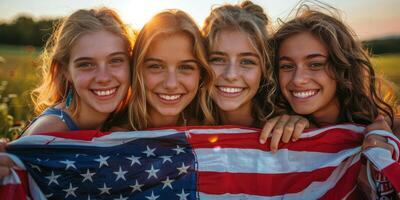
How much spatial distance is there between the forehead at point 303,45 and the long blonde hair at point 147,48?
83cm

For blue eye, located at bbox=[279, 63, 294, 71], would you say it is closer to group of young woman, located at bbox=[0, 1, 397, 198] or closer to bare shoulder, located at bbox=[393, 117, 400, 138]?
group of young woman, located at bbox=[0, 1, 397, 198]

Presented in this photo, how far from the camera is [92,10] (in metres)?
4.60

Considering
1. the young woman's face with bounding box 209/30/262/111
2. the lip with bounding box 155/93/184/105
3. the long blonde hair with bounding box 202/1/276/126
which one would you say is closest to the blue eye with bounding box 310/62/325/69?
the long blonde hair with bounding box 202/1/276/126

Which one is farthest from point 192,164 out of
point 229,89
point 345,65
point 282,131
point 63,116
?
point 345,65

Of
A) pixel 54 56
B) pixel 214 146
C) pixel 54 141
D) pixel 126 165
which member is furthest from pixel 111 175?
pixel 54 56

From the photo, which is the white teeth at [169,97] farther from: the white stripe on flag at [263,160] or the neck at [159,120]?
the white stripe on flag at [263,160]

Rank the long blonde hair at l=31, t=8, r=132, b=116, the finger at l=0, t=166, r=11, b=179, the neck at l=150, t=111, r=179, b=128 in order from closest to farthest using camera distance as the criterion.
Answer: the finger at l=0, t=166, r=11, b=179, the long blonde hair at l=31, t=8, r=132, b=116, the neck at l=150, t=111, r=179, b=128

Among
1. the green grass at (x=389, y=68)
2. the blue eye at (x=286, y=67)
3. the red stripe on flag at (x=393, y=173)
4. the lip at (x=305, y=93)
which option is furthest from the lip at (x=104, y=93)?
the green grass at (x=389, y=68)

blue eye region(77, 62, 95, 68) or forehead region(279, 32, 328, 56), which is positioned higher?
forehead region(279, 32, 328, 56)

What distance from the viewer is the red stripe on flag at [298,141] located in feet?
12.5

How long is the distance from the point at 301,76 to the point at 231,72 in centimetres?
67

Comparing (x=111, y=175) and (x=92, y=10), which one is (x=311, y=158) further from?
(x=92, y=10)

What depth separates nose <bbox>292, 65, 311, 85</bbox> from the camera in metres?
4.33

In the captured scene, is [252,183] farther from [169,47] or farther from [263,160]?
[169,47]
